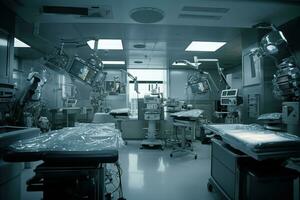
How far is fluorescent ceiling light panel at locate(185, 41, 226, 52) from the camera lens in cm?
477

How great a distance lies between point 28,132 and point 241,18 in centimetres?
298

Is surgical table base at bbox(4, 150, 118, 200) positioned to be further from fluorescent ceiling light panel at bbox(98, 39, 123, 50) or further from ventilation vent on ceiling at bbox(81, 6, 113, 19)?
fluorescent ceiling light panel at bbox(98, 39, 123, 50)

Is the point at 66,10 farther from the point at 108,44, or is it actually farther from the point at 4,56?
the point at 108,44

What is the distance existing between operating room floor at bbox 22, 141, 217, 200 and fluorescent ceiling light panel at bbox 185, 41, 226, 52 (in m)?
2.67

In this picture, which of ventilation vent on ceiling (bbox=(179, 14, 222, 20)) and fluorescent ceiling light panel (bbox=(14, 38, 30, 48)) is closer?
ventilation vent on ceiling (bbox=(179, 14, 222, 20))

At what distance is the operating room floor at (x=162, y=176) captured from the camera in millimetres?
2646

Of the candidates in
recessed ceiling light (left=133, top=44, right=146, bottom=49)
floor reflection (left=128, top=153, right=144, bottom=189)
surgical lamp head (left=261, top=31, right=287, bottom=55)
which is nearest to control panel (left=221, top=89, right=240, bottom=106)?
surgical lamp head (left=261, top=31, right=287, bottom=55)

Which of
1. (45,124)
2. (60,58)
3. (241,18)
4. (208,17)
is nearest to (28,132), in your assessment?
(60,58)

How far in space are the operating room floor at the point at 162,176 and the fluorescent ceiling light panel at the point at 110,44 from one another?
2648 millimetres

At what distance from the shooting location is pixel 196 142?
20.9 ft

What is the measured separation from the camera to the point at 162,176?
333cm

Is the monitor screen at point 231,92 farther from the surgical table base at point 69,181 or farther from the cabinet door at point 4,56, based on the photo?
the cabinet door at point 4,56

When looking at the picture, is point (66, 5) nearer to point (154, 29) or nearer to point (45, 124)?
point (154, 29)

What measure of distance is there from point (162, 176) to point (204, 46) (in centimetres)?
334
